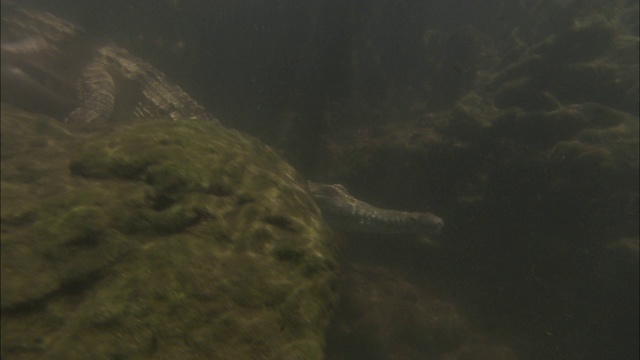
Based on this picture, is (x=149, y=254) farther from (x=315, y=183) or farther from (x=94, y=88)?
(x=94, y=88)

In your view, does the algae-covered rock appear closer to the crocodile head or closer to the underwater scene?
the underwater scene

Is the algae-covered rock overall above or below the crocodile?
below

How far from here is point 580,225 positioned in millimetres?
7926

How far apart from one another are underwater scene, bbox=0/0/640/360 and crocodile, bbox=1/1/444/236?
0.07 metres

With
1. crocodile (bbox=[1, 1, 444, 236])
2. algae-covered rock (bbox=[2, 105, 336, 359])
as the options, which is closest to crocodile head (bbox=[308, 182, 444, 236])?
crocodile (bbox=[1, 1, 444, 236])

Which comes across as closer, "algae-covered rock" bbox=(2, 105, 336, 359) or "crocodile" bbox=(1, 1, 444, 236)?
"algae-covered rock" bbox=(2, 105, 336, 359)

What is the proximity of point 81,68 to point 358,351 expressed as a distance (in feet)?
30.6

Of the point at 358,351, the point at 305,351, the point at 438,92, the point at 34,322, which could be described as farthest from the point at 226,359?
the point at 438,92

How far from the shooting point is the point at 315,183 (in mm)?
9047

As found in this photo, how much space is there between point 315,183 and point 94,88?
559 centimetres

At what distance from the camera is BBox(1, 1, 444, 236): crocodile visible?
5.38m

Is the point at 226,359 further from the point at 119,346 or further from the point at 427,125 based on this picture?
the point at 427,125

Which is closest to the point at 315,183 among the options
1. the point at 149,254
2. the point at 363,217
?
the point at 363,217

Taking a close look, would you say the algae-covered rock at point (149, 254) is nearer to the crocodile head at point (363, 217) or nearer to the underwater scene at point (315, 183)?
the underwater scene at point (315, 183)
